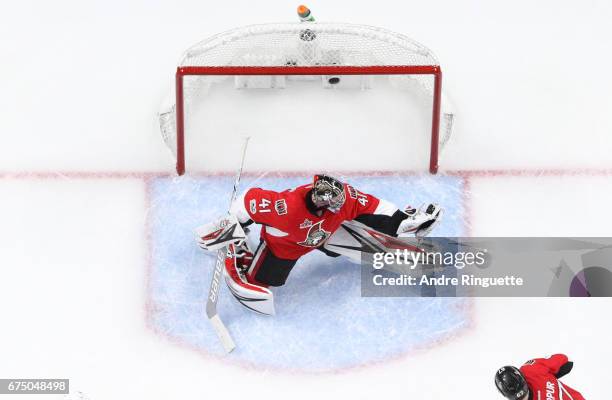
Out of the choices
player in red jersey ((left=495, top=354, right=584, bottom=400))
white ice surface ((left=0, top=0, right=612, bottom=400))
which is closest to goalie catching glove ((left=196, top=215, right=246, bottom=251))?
white ice surface ((left=0, top=0, right=612, bottom=400))

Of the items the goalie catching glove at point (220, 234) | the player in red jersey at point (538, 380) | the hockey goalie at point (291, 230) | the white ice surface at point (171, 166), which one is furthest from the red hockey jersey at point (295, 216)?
the player in red jersey at point (538, 380)

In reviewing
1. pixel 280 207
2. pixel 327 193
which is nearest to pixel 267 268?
pixel 280 207

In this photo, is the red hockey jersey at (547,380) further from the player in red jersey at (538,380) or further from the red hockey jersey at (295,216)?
the red hockey jersey at (295,216)

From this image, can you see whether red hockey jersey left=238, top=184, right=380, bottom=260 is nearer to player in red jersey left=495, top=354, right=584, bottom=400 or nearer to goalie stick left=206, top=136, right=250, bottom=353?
goalie stick left=206, top=136, right=250, bottom=353

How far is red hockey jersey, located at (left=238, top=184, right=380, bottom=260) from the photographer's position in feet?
23.3

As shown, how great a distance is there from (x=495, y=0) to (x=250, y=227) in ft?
6.91

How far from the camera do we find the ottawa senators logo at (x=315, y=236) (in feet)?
23.4

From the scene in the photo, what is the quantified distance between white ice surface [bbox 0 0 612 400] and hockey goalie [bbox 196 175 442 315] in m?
0.46

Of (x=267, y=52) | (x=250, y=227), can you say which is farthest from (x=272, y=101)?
(x=250, y=227)

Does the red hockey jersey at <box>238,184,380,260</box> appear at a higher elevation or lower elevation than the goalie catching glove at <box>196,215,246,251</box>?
higher

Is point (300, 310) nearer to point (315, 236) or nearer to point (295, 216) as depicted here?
point (315, 236)

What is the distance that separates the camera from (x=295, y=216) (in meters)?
7.09

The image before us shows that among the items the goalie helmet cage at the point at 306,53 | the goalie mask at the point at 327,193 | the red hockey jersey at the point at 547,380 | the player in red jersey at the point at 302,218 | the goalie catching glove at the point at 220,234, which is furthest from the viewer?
the goalie helmet cage at the point at 306,53

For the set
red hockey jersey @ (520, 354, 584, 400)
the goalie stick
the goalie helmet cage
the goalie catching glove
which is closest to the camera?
red hockey jersey @ (520, 354, 584, 400)
